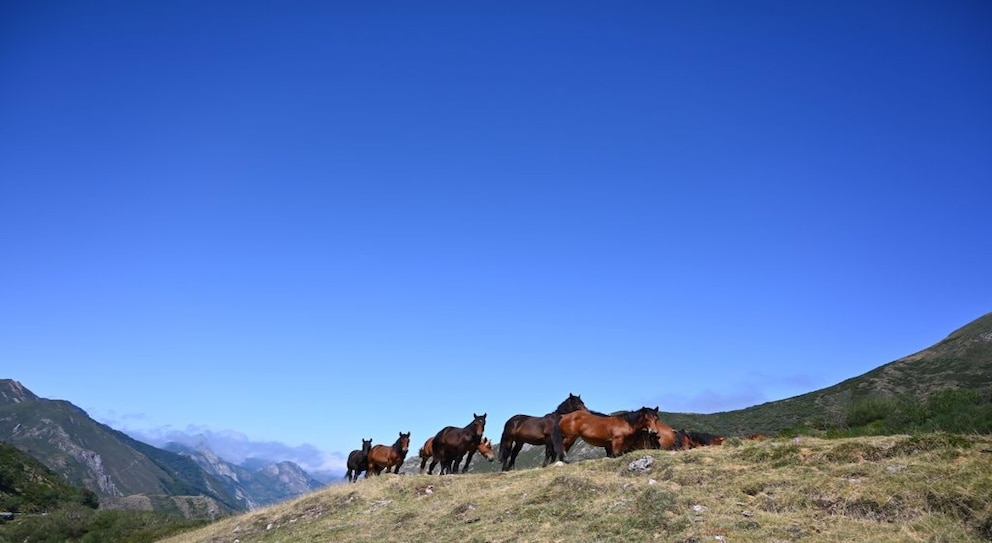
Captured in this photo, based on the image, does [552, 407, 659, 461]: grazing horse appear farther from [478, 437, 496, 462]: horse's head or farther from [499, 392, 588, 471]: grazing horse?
[478, 437, 496, 462]: horse's head

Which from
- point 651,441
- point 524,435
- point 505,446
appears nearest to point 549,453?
point 524,435

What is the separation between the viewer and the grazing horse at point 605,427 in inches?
708

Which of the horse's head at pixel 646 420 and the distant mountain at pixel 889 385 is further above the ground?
the distant mountain at pixel 889 385

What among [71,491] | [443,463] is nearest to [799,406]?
[443,463]

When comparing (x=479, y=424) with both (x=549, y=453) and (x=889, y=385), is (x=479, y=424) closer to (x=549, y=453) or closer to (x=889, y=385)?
(x=549, y=453)

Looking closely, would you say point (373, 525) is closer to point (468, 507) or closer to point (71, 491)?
point (468, 507)

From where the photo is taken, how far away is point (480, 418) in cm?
2244

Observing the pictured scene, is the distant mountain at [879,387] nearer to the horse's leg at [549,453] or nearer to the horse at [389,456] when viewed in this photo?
the horse at [389,456]

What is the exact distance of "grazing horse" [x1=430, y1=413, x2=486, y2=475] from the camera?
2248 cm

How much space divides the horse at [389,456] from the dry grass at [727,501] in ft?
30.5

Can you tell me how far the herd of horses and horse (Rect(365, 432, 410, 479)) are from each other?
1.24 m

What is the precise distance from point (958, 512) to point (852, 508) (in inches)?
51.3

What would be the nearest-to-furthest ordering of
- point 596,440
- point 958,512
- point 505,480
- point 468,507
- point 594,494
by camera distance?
point 958,512
point 594,494
point 468,507
point 505,480
point 596,440

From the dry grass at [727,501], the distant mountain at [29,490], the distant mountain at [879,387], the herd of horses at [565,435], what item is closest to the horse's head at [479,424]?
the herd of horses at [565,435]
